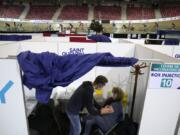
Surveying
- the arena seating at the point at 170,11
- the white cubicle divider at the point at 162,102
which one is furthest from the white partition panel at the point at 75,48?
the arena seating at the point at 170,11

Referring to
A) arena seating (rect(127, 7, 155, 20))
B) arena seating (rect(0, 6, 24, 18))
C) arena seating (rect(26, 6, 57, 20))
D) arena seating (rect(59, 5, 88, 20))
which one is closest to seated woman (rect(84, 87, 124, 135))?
arena seating (rect(59, 5, 88, 20))

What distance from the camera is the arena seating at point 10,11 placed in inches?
806

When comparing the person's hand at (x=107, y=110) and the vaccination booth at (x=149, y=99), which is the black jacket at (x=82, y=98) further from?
the vaccination booth at (x=149, y=99)

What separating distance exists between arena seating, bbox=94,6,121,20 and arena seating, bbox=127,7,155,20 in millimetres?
1172

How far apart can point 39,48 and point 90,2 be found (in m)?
18.3

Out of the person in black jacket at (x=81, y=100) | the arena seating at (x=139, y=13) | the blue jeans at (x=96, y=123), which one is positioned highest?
the arena seating at (x=139, y=13)

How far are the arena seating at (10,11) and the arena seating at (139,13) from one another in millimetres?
12223

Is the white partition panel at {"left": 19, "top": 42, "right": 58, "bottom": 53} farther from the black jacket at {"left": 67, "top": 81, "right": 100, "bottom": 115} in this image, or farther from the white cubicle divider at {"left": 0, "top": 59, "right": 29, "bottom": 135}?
the white cubicle divider at {"left": 0, "top": 59, "right": 29, "bottom": 135}

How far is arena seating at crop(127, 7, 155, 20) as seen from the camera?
19.3 m

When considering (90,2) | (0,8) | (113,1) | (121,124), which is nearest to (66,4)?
(90,2)

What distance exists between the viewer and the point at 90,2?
20.7 metres

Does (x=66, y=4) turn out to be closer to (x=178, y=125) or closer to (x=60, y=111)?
(x=60, y=111)

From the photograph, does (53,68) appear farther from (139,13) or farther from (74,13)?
(139,13)

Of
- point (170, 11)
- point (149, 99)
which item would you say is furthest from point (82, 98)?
point (170, 11)
